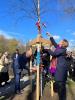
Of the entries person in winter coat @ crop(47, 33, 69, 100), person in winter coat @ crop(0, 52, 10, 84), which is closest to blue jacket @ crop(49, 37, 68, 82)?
person in winter coat @ crop(47, 33, 69, 100)

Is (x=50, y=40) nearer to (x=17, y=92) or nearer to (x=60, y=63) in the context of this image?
(x=60, y=63)

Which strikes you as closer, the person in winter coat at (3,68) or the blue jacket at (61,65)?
the blue jacket at (61,65)

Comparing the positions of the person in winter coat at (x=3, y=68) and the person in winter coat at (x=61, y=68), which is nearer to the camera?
the person in winter coat at (x=61, y=68)

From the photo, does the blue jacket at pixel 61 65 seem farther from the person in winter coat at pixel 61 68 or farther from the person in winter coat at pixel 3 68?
the person in winter coat at pixel 3 68

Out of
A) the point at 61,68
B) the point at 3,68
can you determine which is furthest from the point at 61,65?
the point at 3,68

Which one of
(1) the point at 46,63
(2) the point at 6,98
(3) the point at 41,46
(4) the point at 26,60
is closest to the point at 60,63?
(3) the point at 41,46

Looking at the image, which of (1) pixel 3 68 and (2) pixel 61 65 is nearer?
(2) pixel 61 65

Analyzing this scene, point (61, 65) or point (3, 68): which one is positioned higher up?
point (3, 68)

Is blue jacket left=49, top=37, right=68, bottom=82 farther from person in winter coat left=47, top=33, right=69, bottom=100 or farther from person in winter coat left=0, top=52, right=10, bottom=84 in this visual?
person in winter coat left=0, top=52, right=10, bottom=84

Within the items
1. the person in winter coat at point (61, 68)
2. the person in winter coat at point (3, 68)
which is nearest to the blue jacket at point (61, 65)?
the person in winter coat at point (61, 68)

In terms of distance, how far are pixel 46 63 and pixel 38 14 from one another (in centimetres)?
297

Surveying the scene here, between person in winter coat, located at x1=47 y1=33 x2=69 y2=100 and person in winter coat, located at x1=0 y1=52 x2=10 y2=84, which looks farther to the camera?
person in winter coat, located at x1=0 y1=52 x2=10 y2=84

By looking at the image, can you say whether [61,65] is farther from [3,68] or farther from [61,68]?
[3,68]

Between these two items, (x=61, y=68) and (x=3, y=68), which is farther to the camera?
(x=3, y=68)
